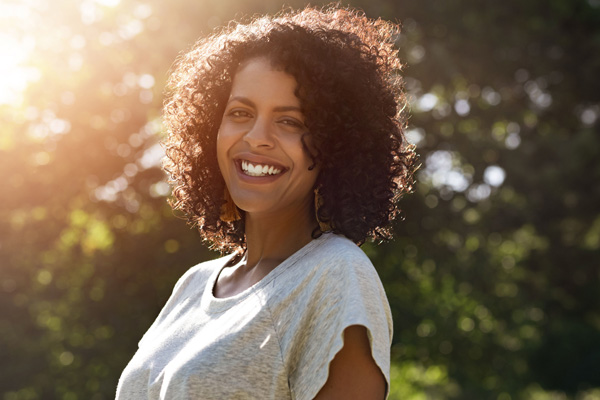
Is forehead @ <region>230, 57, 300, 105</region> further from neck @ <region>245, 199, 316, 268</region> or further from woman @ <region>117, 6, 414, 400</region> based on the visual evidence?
neck @ <region>245, 199, 316, 268</region>

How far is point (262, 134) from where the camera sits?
202 cm

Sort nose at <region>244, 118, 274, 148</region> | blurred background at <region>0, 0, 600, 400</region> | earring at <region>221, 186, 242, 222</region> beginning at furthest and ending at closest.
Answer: blurred background at <region>0, 0, 600, 400</region> → earring at <region>221, 186, 242, 222</region> → nose at <region>244, 118, 274, 148</region>

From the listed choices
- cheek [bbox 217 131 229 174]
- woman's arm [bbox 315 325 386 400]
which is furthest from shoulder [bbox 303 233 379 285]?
cheek [bbox 217 131 229 174]

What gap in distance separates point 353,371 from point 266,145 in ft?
2.19

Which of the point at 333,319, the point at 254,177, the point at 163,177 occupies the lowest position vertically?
the point at 163,177

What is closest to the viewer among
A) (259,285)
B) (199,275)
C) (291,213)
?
(259,285)

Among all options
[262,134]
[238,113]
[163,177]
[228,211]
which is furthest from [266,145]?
[163,177]

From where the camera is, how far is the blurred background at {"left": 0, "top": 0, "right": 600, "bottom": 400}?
30.8 feet

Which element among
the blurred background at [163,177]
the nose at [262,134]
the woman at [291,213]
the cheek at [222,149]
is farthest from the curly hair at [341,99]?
the blurred background at [163,177]

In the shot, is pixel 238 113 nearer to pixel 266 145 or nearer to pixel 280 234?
pixel 266 145

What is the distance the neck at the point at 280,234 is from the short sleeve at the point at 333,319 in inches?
14.6

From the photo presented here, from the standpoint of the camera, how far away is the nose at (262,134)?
2021 mm

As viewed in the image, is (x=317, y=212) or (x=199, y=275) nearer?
(x=317, y=212)

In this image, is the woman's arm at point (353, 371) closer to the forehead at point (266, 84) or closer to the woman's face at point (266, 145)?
the woman's face at point (266, 145)
